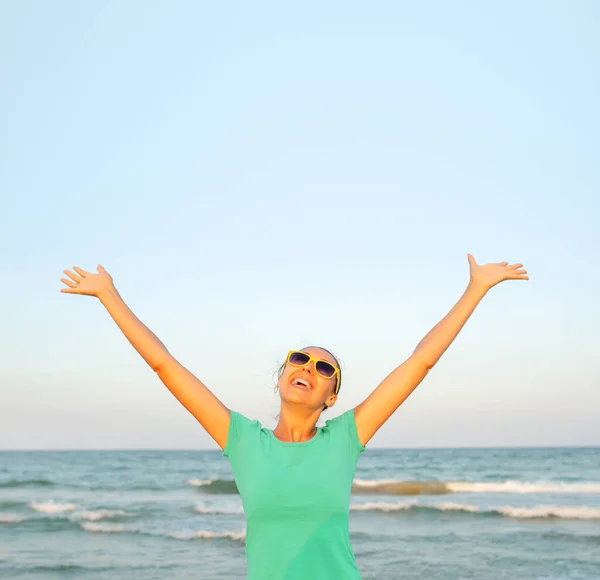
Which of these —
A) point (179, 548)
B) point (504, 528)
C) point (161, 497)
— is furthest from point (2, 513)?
point (504, 528)

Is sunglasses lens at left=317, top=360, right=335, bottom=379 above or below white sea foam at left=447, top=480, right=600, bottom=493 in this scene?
above

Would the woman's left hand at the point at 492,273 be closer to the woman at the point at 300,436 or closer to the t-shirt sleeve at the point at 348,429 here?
the woman at the point at 300,436

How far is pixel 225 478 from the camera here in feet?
86.7

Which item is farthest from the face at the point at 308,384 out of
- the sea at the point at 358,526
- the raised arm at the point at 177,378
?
the sea at the point at 358,526

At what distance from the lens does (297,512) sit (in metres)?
2.52

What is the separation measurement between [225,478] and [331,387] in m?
24.3

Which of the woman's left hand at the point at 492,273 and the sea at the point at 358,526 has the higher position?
the woman's left hand at the point at 492,273

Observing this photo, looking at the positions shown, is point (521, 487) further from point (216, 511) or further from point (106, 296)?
point (106, 296)

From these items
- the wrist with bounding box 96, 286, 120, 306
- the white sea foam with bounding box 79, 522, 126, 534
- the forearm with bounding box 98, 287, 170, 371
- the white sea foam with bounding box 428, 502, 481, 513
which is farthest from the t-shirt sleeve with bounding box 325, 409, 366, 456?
the white sea foam with bounding box 428, 502, 481, 513

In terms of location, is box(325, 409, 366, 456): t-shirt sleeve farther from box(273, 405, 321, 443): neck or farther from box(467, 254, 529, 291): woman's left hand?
box(467, 254, 529, 291): woman's left hand

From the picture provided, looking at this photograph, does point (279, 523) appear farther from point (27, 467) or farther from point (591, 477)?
point (27, 467)

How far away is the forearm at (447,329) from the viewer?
2.86m

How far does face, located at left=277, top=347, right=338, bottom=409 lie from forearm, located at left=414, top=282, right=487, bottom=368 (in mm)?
361

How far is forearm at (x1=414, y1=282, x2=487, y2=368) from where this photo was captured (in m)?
2.86
